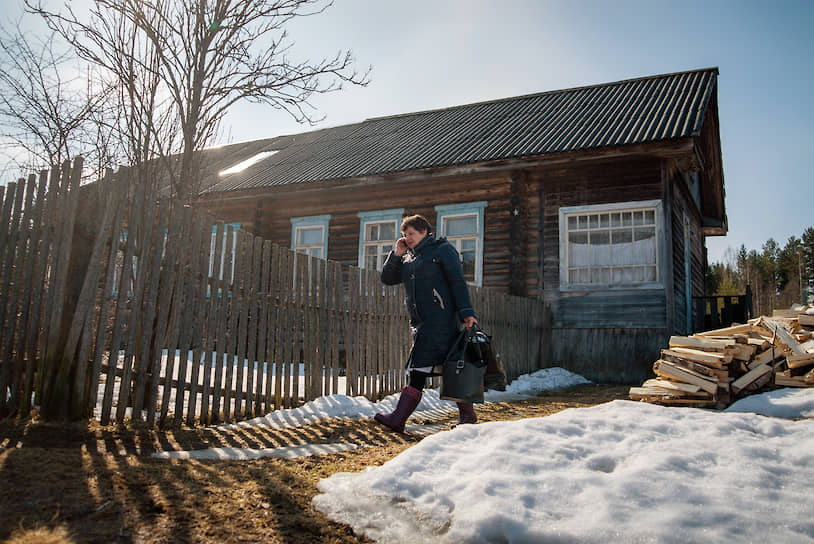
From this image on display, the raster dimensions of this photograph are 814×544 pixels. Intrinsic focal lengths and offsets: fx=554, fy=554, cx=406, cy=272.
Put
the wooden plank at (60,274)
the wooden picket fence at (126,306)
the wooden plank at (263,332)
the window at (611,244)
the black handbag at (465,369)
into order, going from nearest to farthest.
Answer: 1. the wooden plank at (60,274)
2. the wooden picket fence at (126,306)
3. the black handbag at (465,369)
4. the wooden plank at (263,332)
5. the window at (611,244)

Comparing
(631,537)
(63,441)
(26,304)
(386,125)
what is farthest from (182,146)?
(386,125)

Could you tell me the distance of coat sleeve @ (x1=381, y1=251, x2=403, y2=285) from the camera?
4.70 meters

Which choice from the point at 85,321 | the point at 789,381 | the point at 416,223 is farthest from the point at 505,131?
the point at 85,321

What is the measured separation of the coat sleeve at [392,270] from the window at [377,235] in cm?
792

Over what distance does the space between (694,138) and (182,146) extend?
822cm

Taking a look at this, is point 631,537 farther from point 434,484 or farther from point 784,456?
point 784,456

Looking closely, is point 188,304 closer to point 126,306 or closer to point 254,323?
point 126,306

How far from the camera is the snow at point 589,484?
201cm

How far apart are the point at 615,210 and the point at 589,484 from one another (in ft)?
29.7

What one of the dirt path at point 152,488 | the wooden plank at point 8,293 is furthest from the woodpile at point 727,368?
the wooden plank at point 8,293

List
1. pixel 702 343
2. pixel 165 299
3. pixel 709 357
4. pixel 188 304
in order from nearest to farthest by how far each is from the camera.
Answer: pixel 165 299
pixel 188 304
pixel 709 357
pixel 702 343

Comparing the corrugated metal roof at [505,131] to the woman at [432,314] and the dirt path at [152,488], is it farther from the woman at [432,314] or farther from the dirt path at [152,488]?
the dirt path at [152,488]

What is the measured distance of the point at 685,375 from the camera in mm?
5785

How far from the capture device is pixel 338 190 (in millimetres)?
13406
